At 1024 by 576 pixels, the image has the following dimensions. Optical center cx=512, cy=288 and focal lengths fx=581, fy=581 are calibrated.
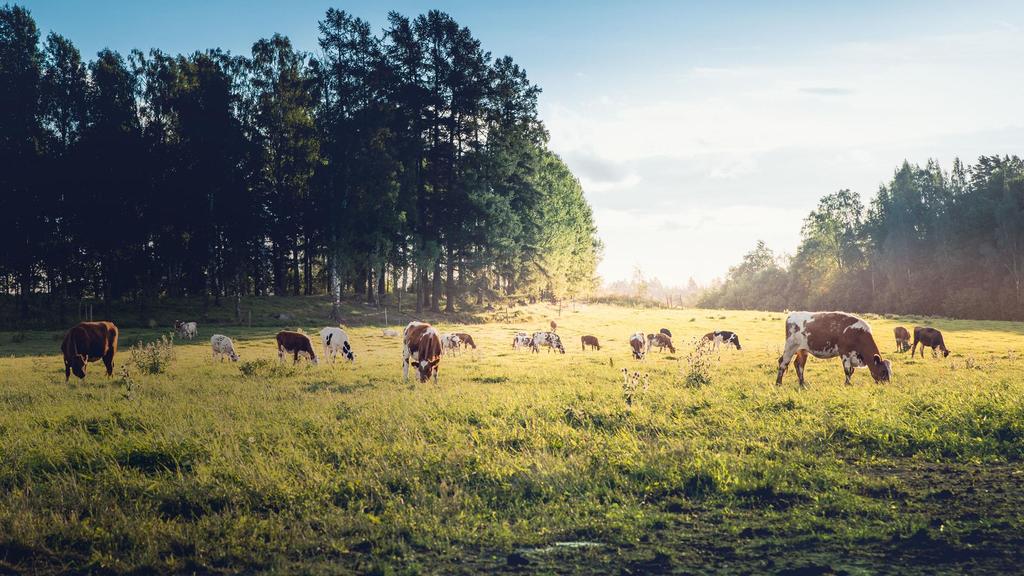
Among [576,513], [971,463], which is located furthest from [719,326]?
[576,513]

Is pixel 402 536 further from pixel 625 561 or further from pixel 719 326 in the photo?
pixel 719 326

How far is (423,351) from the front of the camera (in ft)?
57.0

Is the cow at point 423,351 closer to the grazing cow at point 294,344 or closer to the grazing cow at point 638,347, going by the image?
the grazing cow at point 294,344

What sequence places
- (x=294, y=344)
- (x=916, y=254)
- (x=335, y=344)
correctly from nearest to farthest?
(x=294, y=344)
(x=335, y=344)
(x=916, y=254)

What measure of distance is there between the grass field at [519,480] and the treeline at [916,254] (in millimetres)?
65972

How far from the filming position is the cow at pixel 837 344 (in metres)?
15.2

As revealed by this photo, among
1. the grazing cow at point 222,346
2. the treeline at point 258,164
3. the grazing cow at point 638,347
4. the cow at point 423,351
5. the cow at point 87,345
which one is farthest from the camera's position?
the treeline at point 258,164

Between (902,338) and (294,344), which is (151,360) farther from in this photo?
(902,338)

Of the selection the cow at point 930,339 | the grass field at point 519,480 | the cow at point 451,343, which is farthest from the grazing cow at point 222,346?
the cow at point 930,339

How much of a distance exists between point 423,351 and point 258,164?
113ft

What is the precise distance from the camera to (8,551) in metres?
5.56

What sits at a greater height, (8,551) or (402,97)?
(402,97)

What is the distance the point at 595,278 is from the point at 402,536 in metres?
88.1

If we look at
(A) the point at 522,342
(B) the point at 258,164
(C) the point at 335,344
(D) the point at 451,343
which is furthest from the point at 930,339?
(B) the point at 258,164
